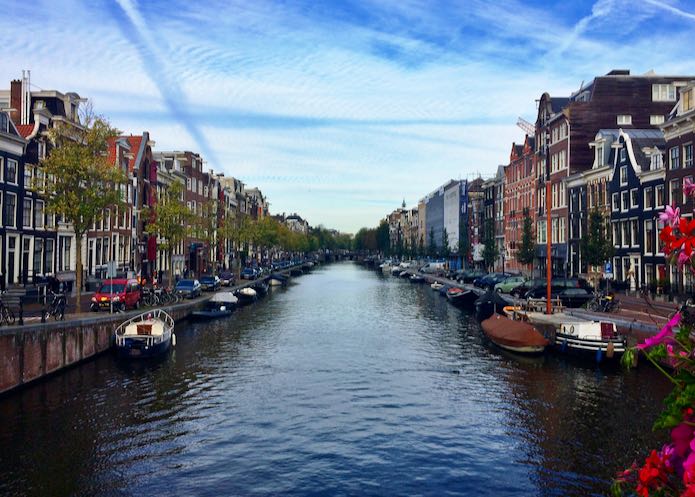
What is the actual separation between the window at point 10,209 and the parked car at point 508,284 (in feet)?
157

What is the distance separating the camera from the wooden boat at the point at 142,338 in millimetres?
34625

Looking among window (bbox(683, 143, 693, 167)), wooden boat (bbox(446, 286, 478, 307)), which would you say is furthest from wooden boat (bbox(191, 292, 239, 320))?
window (bbox(683, 143, 693, 167))

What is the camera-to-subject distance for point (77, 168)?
39469mm

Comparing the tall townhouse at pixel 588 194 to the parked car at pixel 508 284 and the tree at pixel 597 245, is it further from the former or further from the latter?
the parked car at pixel 508 284

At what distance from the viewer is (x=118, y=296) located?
139 ft

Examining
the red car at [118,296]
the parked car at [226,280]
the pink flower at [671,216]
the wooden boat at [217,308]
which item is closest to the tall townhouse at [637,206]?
the wooden boat at [217,308]

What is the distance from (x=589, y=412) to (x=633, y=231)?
38.6m

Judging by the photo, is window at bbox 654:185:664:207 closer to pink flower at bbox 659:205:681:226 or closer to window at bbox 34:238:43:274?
window at bbox 34:238:43:274

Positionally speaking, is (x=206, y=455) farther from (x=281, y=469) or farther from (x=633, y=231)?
(x=633, y=231)

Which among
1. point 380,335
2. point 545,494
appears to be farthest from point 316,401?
point 380,335

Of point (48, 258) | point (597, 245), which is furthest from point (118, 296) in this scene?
point (597, 245)

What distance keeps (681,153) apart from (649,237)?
28.8ft

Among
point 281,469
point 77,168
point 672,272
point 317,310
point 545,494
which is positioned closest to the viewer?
point 545,494

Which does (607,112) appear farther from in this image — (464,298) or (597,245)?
(464,298)
